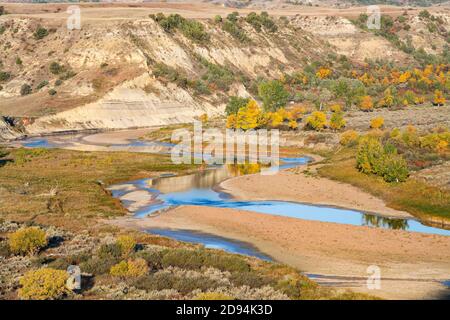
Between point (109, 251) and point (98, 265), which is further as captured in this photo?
point (109, 251)

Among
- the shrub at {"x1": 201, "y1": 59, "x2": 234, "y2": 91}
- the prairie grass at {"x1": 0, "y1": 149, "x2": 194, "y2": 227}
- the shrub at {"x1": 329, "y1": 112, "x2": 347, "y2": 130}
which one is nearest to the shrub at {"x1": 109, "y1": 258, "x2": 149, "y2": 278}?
the prairie grass at {"x1": 0, "y1": 149, "x2": 194, "y2": 227}

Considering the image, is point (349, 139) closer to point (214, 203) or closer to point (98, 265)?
point (214, 203)

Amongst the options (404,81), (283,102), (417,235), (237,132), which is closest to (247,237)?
(417,235)

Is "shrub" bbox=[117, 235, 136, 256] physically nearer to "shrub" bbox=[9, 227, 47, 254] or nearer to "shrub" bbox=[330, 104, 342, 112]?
"shrub" bbox=[9, 227, 47, 254]

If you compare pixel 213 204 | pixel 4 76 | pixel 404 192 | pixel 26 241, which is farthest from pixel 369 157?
pixel 4 76

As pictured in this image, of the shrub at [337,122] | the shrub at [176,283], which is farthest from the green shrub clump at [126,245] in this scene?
the shrub at [337,122]
